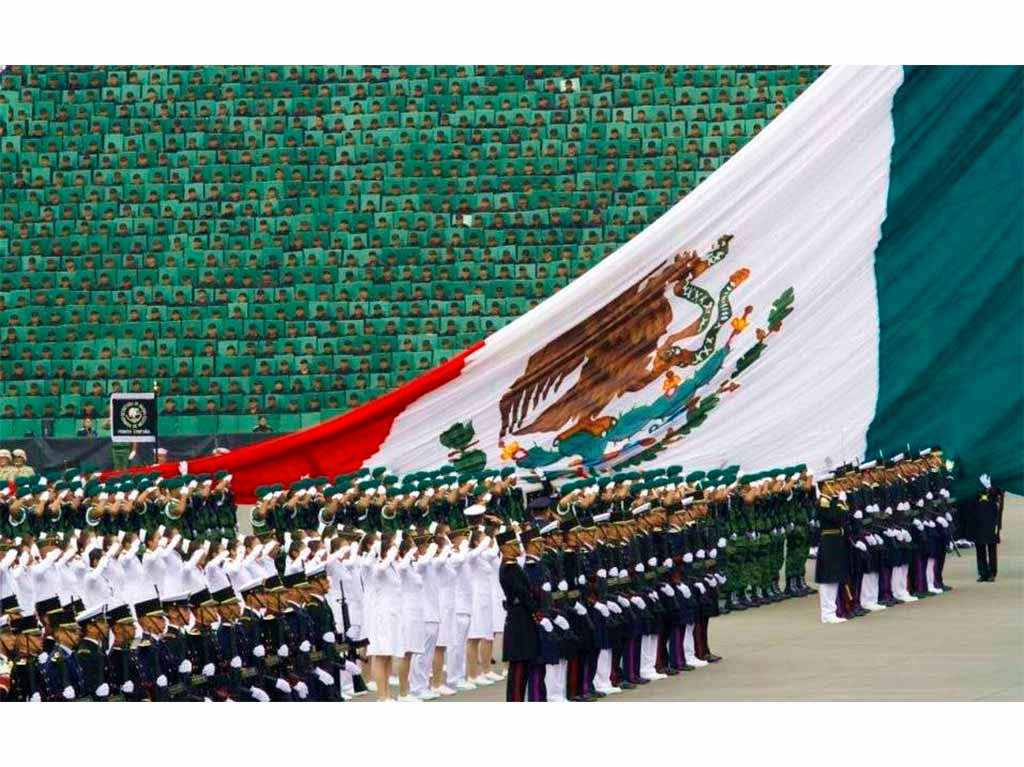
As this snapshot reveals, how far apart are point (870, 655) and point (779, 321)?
31.4 ft

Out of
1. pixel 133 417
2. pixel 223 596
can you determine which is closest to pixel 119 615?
pixel 223 596

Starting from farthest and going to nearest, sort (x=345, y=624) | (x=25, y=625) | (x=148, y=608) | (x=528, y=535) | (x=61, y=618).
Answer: (x=345, y=624) → (x=528, y=535) → (x=61, y=618) → (x=25, y=625) → (x=148, y=608)

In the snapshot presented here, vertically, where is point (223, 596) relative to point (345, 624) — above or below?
above

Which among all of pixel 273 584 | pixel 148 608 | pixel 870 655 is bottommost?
pixel 870 655

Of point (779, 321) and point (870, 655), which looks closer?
point (870, 655)

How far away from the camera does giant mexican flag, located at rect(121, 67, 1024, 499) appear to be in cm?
2858

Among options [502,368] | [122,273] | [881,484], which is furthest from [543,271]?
[881,484]

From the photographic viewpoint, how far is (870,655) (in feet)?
67.0

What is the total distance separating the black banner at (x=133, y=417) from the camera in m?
28.7

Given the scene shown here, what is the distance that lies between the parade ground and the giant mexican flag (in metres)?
3.94

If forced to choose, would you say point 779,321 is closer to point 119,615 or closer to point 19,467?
point 19,467

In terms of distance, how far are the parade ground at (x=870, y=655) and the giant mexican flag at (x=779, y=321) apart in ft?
12.9

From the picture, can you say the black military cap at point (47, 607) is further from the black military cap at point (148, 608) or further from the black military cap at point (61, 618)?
the black military cap at point (148, 608)

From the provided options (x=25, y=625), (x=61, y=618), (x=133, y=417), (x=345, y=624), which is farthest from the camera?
(x=133, y=417)
